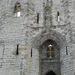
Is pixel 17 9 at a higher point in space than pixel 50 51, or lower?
higher

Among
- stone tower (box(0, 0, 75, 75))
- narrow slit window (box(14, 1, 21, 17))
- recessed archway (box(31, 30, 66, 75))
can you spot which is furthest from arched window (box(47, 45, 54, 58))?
narrow slit window (box(14, 1, 21, 17))

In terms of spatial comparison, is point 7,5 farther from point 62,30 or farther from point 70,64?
point 70,64

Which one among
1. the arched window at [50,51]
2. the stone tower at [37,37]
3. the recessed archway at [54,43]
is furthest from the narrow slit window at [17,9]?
the arched window at [50,51]

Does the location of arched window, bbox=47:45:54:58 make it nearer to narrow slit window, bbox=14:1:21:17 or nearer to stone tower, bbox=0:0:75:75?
stone tower, bbox=0:0:75:75

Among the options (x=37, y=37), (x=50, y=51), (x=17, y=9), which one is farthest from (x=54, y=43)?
(x=17, y=9)

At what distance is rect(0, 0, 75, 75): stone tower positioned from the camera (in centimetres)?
996

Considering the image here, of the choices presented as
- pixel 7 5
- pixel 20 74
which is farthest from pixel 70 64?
pixel 7 5

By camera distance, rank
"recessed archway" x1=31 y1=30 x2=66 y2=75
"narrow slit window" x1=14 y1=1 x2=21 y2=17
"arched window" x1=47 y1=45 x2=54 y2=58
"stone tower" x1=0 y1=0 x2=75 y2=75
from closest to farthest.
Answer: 1. "stone tower" x1=0 y1=0 x2=75 y2=75
2. "recessed archway" x1=31 y1=30 x2=66 y2=75
3. "arched window" x1=47 y1=45 x2=54 y2=58
4. "narrow slit window" x1=14 y1=1 x2=21 y2=17

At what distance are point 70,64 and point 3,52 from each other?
5004 millimetres

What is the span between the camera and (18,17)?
11.2 metres

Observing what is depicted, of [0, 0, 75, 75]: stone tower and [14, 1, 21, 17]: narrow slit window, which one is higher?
[14, 1, 21, 17]: narrow slit window

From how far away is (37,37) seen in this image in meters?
11.1

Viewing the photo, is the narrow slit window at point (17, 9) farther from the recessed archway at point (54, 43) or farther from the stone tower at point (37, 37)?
the recessed archway at point (54, 43)

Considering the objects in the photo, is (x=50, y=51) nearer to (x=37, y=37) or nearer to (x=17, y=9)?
(x=37, y=37)
